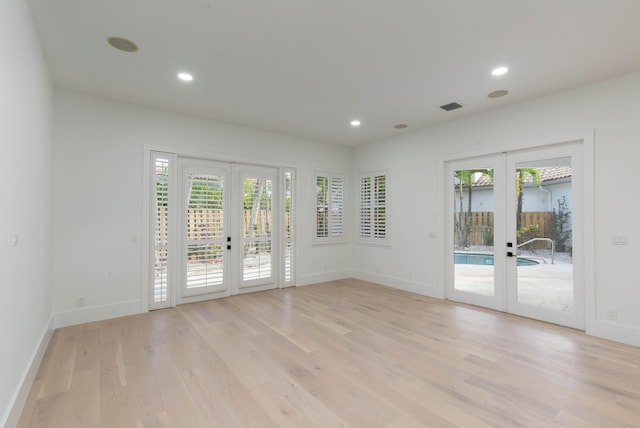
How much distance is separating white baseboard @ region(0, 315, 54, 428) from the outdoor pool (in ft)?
16.9

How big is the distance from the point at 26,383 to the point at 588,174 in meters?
5.76

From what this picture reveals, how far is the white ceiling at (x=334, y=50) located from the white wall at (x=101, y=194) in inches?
11.8

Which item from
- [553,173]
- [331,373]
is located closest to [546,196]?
[553,173]

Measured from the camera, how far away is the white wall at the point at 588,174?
129 inches

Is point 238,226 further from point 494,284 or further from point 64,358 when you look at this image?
point 494,284

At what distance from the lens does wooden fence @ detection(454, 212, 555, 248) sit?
3939 millimetres

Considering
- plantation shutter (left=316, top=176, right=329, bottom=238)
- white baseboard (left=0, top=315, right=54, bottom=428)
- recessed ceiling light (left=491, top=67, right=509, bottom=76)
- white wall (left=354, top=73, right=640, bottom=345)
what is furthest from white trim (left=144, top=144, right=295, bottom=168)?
recessed ceiling light (left=491, top=67, right=509, bottom=76)

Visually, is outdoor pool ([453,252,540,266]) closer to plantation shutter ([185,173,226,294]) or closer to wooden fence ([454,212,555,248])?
wooden fence ([454,212,555,248])

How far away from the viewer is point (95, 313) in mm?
3902

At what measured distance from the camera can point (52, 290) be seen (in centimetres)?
365

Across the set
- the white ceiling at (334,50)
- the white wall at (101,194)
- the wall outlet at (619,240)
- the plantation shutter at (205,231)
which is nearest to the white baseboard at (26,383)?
the white wall at (101,194)

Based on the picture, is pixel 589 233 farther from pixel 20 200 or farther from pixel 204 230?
pixel 20 200

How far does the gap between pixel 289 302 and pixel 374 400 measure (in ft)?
8.81

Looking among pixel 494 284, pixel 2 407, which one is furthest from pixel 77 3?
pixel 494 284
